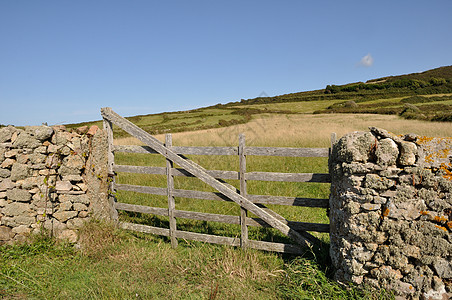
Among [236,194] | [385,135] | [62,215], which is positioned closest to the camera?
[385,135]

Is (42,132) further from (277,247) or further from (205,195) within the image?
(277,247)

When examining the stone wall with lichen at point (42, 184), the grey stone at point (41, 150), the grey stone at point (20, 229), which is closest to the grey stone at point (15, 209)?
the stone wall with lichen at point (42, 184)

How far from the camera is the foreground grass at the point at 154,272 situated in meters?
3.95

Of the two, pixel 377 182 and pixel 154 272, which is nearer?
pixel 377 182

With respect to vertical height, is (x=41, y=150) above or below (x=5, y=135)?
below

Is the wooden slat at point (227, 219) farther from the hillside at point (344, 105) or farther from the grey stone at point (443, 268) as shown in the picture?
the hillside at point (344, 105)

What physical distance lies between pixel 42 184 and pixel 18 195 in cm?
52

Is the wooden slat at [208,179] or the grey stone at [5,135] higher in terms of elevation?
the grey stone at [5,135]

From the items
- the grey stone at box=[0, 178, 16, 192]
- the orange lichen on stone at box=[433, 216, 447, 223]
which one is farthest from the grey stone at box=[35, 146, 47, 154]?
the orange lichen on stone at box=[433, 216, 447, 223]

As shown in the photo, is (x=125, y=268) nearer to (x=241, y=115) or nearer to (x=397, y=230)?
(x=397, y=230)

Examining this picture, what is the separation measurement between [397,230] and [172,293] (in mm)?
3236

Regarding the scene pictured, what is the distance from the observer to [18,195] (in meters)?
5.61

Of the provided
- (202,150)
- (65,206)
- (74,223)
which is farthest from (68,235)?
(202,150)

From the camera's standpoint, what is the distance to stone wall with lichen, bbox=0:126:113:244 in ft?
18.4
